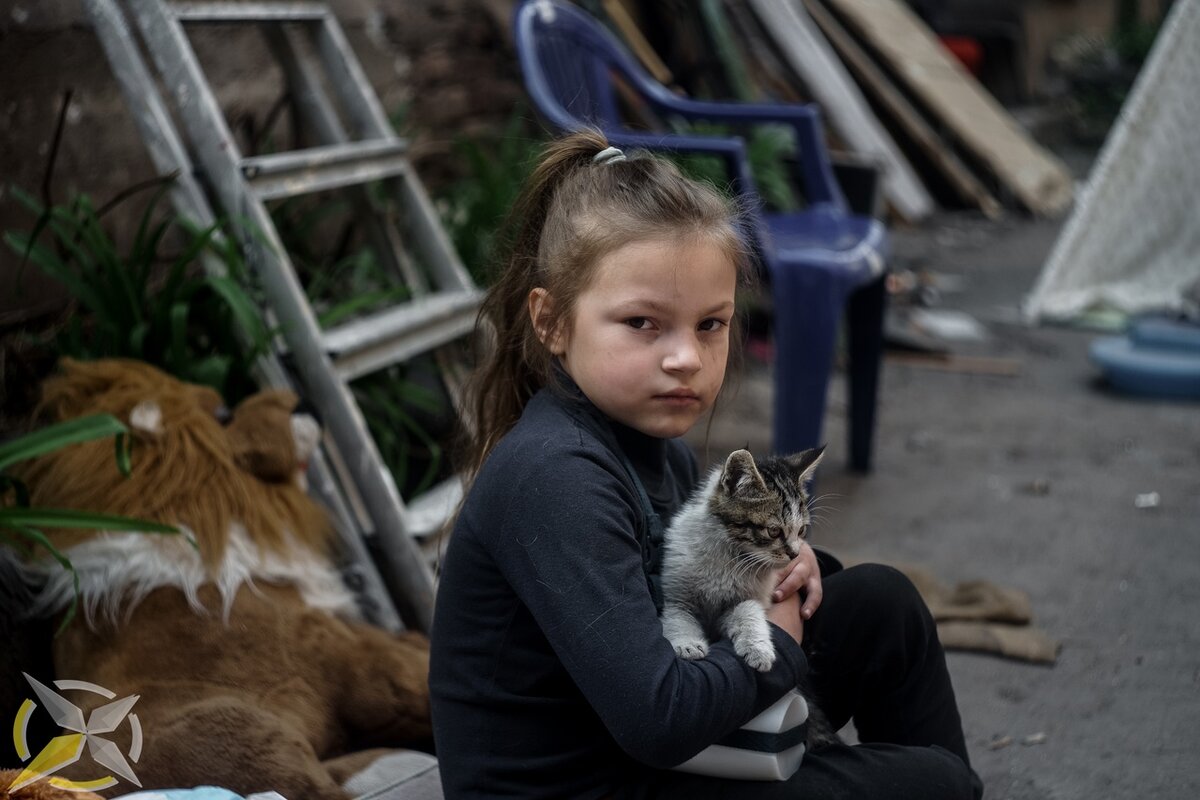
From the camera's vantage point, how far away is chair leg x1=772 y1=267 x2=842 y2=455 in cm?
321

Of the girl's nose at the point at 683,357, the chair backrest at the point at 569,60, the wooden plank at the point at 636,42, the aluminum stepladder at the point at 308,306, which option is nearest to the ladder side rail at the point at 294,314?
the aluminum stepladder at the point at 308,306

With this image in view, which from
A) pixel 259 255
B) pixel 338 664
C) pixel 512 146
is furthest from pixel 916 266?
pixel 338 664

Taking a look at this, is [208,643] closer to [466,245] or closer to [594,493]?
[594,493]

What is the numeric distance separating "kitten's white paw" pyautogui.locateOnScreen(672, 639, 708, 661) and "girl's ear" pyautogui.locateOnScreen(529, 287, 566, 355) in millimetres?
429

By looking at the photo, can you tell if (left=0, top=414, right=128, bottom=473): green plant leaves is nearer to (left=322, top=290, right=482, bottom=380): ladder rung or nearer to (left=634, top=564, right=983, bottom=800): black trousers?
(left=322, top=290, right=482, bottom=380): ladder rung

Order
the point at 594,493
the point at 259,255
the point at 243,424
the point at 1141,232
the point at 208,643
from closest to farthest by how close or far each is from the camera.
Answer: the point at 594,493, the point at 208,643, the point at 243,424, the point at 259,255, the point at 1141,232

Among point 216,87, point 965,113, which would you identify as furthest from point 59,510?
point 965,113

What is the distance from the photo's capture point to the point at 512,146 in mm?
4469

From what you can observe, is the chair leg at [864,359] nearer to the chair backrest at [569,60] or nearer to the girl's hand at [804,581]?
the chair backrest at [569,60]

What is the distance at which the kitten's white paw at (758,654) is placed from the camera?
1438 mm

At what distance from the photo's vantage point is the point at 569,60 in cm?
405

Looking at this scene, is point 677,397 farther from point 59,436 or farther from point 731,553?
point 59,436

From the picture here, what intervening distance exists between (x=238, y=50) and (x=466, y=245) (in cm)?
91

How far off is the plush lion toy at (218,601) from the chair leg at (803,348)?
1383 millimetres
